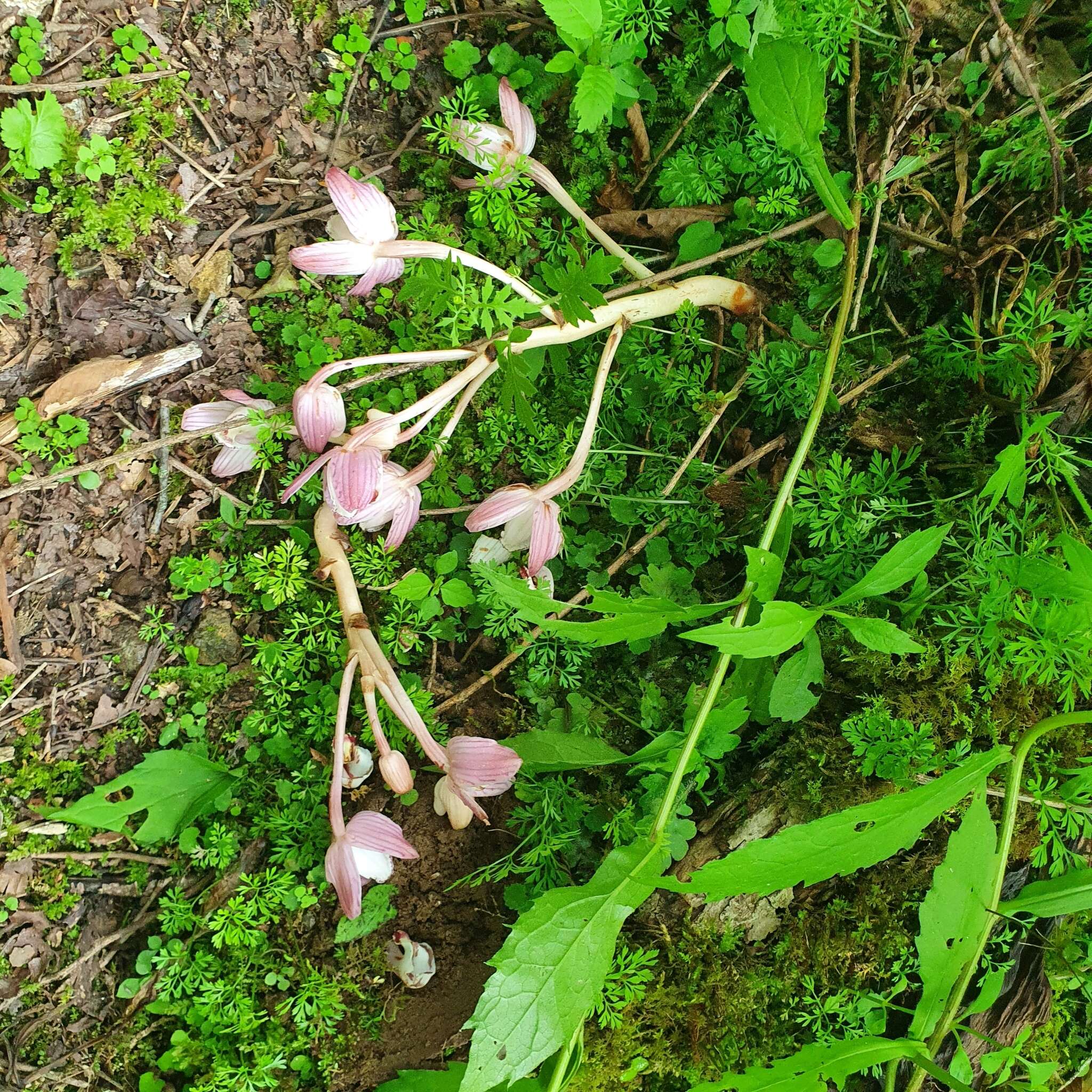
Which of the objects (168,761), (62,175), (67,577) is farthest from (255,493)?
(62,175)

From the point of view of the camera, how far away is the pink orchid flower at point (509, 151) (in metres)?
1.90

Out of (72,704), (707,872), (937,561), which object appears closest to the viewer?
(707,872)

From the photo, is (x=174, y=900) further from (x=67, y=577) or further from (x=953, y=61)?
(x=953, y=61)

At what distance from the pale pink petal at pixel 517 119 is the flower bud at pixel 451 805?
149 centimetres

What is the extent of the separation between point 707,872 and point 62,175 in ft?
7.38

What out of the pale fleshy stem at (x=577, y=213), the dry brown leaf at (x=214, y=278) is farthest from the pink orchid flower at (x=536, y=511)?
the dry brown leaf at (x=214, y=278)

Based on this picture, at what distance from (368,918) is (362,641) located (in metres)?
0.68

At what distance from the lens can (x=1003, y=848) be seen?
70.2 inches

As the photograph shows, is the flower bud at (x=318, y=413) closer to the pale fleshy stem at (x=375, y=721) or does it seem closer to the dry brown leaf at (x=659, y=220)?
the pale fleshy stem at (x=375, y=721)

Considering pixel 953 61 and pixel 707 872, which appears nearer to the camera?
pixel 707 872

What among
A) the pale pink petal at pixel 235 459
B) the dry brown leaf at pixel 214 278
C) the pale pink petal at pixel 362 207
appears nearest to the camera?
the pale pink petal at pixel 362 207

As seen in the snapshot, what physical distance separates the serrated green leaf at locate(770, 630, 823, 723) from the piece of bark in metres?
1.67

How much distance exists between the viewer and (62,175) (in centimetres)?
211

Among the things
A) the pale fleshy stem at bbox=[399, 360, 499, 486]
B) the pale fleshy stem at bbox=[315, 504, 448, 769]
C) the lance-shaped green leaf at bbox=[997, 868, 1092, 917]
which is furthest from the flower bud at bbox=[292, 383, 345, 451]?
the lance-shaped green leaf at bbox=[997, 868, 1092, 917]
